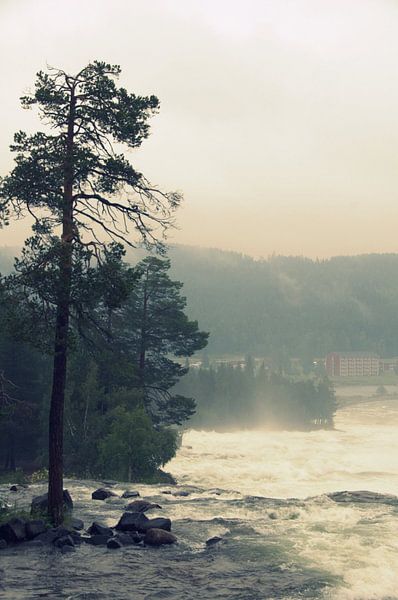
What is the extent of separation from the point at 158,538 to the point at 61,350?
657 cm

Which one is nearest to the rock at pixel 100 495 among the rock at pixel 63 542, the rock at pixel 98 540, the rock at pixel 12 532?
the rock at pixel 98 540

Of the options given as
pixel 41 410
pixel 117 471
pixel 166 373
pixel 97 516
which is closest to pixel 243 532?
pixel 97 516

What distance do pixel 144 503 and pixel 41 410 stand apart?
1205 inches

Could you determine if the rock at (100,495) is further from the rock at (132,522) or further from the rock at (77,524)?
the rock at (132,522)

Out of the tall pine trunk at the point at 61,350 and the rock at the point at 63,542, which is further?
the tall pine trunk at the point at 61,350

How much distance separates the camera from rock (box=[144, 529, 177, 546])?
68.1ft

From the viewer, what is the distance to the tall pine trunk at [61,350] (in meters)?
21.5

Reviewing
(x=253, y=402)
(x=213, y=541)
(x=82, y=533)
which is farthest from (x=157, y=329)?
(x=253, y=402)

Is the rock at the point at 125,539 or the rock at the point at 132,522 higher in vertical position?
the rock at the point at 132,522

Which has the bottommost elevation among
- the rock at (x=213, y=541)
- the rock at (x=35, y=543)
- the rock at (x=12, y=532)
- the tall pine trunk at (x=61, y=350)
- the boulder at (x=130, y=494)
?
the boulder at (x=130, y=494)

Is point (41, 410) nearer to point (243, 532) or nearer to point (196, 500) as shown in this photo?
point (196, 500)

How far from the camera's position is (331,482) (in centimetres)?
5819

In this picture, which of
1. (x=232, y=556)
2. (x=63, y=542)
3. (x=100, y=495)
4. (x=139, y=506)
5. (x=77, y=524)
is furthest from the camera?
(x=100, y=495)

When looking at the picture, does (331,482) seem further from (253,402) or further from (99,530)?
(253,402)
